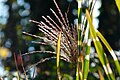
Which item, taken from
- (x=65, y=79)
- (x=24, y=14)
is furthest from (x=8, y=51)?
(x=65, y=79)

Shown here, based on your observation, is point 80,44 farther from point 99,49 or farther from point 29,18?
point 29,18

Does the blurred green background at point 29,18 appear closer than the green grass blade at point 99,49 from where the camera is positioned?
No

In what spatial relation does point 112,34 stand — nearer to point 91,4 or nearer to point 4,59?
point 4,59

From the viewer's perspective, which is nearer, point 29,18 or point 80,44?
point 80,44

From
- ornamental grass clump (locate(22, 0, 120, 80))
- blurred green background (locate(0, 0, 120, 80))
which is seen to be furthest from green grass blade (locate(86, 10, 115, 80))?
blurred green background (locate(0, 0, 120, 80))

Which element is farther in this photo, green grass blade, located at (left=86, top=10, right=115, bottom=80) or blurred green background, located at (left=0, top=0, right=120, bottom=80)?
blurred green background, located at (left=0, top=0, right=120, bottom=80)

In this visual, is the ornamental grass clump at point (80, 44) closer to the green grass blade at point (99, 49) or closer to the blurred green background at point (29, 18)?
the green grass blade at point (99, 49)

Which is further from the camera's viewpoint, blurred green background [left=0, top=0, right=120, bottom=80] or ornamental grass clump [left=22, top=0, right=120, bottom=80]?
blurred green background [left=0, top=0, right=120, bottom=80]

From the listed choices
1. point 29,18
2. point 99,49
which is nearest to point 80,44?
point 99,49

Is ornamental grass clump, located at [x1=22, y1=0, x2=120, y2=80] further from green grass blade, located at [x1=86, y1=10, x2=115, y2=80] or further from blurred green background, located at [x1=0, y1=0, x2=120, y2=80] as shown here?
blurred green background, located at [x1=0, y1=0, x2=120, y2=80]

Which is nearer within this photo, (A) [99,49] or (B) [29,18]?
(A) [99,49]

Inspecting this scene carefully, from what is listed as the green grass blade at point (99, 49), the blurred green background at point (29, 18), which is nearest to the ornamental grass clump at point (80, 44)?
the green grass blade at point (99, 49)
